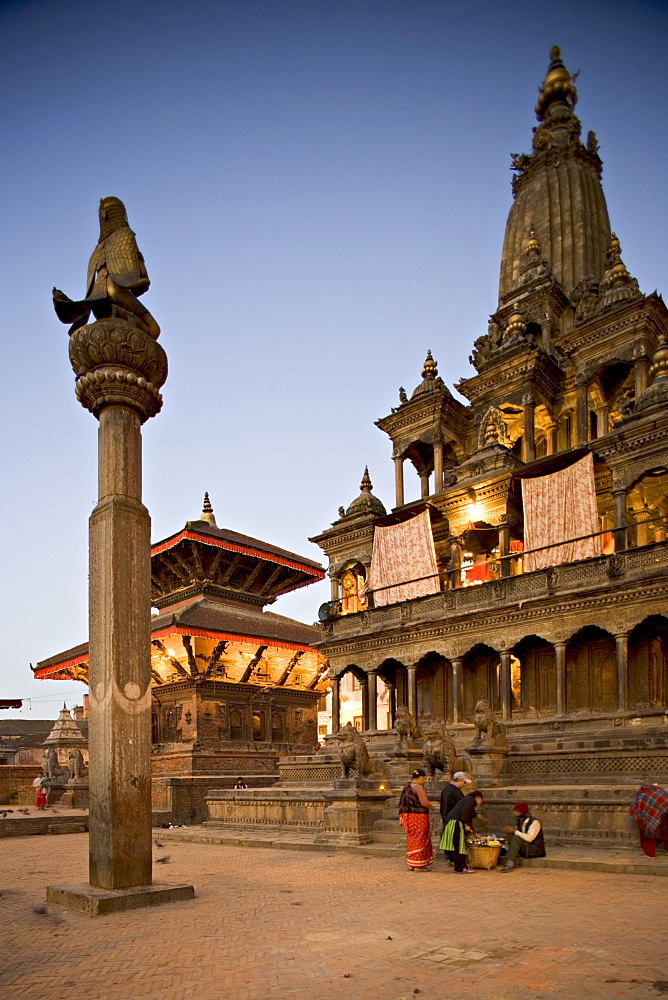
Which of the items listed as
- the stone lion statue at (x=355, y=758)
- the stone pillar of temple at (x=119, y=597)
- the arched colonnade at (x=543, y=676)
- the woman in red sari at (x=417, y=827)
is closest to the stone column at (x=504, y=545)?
the arched colonnade at (x=543, y=676)

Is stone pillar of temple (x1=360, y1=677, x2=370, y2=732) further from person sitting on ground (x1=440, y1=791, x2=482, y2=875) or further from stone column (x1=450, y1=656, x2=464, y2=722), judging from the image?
person sitting on ground (x1=440, y1=791, x2=482, y2=875)

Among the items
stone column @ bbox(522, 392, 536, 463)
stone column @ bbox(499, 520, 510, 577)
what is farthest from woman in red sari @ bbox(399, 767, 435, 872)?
stone column @ bbox(522, 392, 536, 463)

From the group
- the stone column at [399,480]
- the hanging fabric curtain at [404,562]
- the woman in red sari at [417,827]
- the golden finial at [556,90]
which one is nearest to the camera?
the woman in red sari at [417,827]

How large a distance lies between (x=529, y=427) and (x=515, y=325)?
16.6 ft

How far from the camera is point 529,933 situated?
751 centimetres

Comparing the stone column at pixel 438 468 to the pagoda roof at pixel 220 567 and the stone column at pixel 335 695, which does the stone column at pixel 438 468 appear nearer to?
the stone column at pixel 335 695

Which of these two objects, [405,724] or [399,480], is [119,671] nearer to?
[405,724]

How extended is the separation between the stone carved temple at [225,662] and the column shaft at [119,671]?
71.9 ft

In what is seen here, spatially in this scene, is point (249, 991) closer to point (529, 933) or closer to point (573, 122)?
point (529, 933)

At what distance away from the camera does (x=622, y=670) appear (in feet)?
76.1

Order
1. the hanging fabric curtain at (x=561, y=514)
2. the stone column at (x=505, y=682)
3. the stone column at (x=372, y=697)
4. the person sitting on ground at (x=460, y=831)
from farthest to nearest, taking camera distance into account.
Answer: the stone column at (x=372, y=697) < the stone column at (x=505, y=682) < the hanging fabric curtain at (x=561, y=514) < the person sitting on ground at (x=460, y=831)

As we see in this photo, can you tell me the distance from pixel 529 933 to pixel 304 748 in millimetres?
32551

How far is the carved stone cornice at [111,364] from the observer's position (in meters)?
10.4

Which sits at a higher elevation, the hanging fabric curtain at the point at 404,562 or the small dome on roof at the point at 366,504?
the small dome on roof at the point at 366,504
